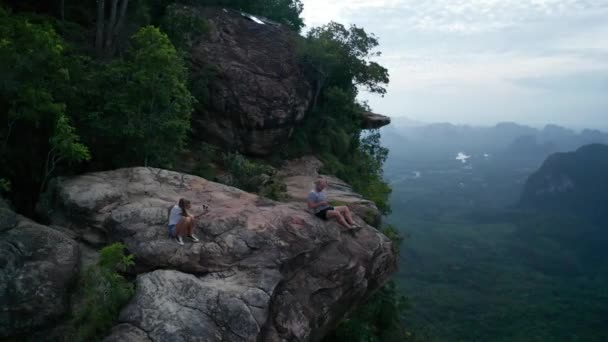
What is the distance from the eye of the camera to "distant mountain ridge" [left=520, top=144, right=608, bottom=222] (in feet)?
452

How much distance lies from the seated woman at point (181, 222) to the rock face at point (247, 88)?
1219 centimetres

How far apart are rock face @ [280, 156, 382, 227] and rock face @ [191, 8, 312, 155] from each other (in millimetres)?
1980

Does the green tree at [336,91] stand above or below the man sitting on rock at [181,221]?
above

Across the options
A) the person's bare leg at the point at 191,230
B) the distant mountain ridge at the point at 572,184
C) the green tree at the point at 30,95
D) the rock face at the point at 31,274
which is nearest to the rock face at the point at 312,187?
the person's bare leg at the point at 191,230

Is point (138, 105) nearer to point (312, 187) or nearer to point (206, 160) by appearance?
point (206, 160)

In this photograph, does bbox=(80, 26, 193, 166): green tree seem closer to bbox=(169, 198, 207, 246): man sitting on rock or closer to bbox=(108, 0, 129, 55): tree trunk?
bbox=(108, 0, 129, 55): tree trunk

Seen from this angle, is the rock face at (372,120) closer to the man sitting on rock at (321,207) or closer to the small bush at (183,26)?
the small bush at (183,26)

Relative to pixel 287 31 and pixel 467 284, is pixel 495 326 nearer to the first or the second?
pixel 467 284

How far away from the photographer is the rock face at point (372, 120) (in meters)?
34.4

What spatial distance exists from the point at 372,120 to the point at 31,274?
2793cm

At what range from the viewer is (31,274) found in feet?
33.0

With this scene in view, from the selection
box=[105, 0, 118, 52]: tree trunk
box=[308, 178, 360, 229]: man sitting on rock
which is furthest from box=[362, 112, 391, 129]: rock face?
box=[308, 178, 360, 229]: man sitting on rock

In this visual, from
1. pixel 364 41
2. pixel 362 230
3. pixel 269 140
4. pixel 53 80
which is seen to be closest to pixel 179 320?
pixel 362 230

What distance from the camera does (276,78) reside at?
83.9ft
